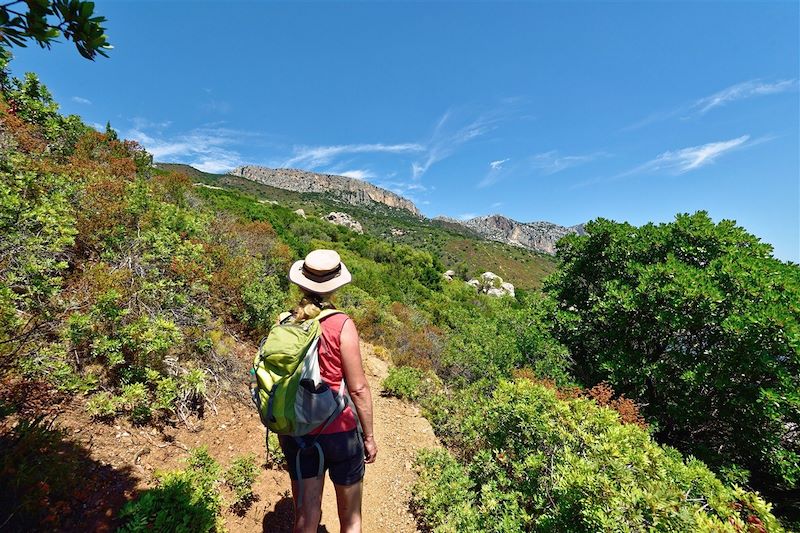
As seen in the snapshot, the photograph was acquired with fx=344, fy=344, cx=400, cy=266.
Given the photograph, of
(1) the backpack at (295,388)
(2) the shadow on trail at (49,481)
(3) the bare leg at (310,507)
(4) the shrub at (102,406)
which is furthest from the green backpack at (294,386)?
(4) the shrub at (102,406)

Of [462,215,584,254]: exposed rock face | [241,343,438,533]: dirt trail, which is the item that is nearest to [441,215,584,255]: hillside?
[462,215,584,254]: exposed rock face

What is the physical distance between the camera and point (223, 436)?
4.31m

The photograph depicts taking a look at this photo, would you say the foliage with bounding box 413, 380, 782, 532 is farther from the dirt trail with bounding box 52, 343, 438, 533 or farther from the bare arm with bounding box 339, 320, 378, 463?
the bare arm with bounding box 339, 320, 378, 463

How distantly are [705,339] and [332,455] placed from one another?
22.2 ft

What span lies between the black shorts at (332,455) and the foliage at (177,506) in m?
1.13

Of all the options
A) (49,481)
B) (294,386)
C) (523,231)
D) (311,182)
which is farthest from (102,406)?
(523,231)

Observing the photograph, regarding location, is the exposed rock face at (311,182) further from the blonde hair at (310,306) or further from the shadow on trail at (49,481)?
the blonde hair at (310,306)

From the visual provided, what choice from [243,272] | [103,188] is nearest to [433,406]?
[243,272]

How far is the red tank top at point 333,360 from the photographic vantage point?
2.16 m

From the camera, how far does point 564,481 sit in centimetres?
276

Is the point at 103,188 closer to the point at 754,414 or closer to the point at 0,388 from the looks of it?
the point at 0,388

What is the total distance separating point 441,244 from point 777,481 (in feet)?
230

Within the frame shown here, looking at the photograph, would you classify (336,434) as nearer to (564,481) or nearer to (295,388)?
(295,388)

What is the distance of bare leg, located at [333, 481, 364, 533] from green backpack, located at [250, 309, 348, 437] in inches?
21.2
